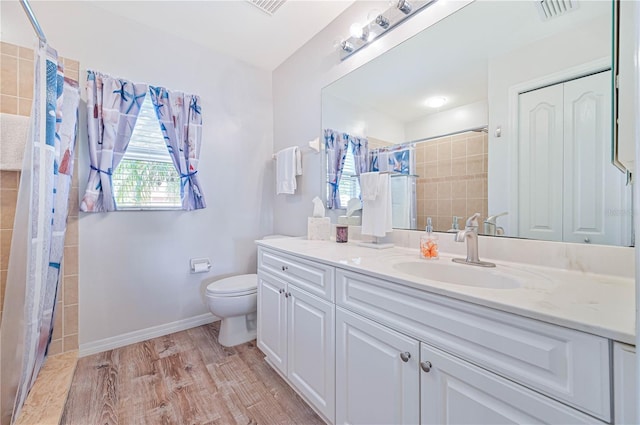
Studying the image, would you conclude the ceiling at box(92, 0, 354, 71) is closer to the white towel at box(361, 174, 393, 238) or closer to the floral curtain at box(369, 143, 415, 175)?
the floral curtain at box(369, 143, 415, 175)

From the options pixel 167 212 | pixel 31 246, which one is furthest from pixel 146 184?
pixel 31 246

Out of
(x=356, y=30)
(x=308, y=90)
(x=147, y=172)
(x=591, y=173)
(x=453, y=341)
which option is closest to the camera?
(x=453, y=341)

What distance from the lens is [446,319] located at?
30.8 inches

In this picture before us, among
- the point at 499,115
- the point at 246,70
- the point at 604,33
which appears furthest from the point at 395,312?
the point at 246,70

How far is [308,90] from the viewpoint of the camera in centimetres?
230

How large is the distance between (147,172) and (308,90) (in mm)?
1487

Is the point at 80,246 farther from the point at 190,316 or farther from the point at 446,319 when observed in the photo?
the point at 446,319

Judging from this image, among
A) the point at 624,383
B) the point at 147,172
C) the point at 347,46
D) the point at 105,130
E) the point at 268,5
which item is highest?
the point at 268,5

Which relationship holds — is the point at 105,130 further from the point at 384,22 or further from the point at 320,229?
the point at 384,22

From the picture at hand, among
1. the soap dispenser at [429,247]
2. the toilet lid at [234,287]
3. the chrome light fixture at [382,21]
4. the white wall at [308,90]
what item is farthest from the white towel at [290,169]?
the soap dispenser at [429,247]

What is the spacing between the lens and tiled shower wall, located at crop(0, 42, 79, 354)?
1567 millimetres

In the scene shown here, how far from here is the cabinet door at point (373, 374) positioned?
0.88m

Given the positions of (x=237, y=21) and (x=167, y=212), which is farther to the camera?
(x=167, y=212)

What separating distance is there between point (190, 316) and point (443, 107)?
248 cm
